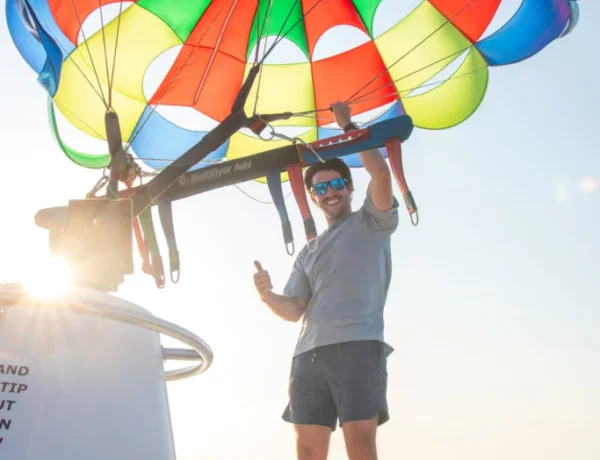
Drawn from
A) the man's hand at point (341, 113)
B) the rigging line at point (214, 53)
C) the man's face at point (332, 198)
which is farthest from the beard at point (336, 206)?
the rigging line at point (214, 53)

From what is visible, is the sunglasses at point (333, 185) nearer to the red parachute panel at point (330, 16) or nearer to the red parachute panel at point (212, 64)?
the red parachute panel at point (212, 64)

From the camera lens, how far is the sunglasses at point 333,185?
2.44m

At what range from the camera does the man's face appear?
246cm

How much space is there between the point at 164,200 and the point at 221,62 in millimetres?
1833


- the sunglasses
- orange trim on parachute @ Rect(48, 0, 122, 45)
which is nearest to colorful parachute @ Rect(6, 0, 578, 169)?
orange trim on parachute @ Rect(48, 0, 122, 45)

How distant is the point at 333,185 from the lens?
2.45 m

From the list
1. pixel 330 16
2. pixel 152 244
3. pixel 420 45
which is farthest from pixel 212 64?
pixel 152 244

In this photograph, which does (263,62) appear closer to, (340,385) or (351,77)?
(351,77)

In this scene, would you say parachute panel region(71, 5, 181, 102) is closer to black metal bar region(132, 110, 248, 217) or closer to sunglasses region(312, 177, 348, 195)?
black metal bar region(132, 110, 248, 217)

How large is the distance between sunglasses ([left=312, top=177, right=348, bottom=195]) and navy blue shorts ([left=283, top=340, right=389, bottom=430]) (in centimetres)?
61

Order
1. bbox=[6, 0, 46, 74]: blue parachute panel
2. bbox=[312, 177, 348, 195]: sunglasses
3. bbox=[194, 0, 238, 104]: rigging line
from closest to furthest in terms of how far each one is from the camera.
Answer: bbox=[312, 177, 348, 195]: sunglasses → bbox=[6, 0, 46, 74]: blue parachute panel → bbox=[194, 0, 238, 104]: rigging line

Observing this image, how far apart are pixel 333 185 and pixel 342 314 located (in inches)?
20.2

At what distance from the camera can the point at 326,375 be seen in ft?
7.07

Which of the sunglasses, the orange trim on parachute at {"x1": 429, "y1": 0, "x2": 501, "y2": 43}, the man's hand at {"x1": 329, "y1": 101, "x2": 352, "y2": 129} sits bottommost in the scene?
the sunglasses
